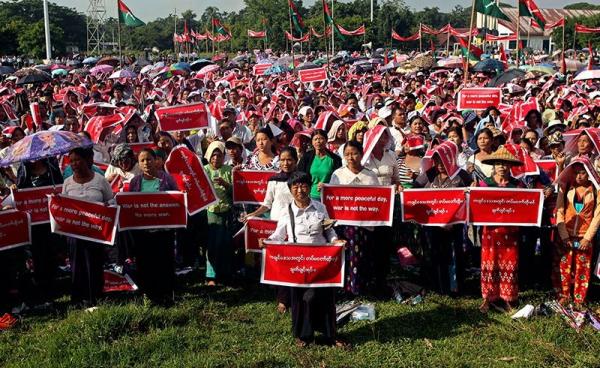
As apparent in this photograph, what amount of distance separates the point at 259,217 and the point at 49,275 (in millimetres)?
2481

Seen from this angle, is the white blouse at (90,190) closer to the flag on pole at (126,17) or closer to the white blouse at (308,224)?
the white blouse at (308,224)

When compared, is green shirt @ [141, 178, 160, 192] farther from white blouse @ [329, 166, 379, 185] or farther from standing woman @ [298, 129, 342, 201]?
white blouse @ [329, 166, 379, 185]

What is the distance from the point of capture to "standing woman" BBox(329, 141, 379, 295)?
648cm

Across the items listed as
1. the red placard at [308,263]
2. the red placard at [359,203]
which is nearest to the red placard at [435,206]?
the red placard at [359,203]

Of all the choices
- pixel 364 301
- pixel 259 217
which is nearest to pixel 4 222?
pixel 259 217

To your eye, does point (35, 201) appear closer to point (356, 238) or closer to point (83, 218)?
point (83, 218)

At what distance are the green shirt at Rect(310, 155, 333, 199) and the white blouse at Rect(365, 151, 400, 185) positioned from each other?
417mm

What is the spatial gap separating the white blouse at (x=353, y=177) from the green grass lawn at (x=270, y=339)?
1313mm

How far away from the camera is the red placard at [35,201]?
6.91 m

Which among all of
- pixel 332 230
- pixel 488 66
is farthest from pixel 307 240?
pixel 488 66

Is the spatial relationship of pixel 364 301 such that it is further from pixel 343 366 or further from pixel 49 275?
pixel 49 275

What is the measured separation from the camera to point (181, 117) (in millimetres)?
9875

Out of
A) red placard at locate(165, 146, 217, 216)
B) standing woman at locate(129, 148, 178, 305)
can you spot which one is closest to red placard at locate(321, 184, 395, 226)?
red placard at locate(165, 146, 217, 216)

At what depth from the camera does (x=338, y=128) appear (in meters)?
8.64
